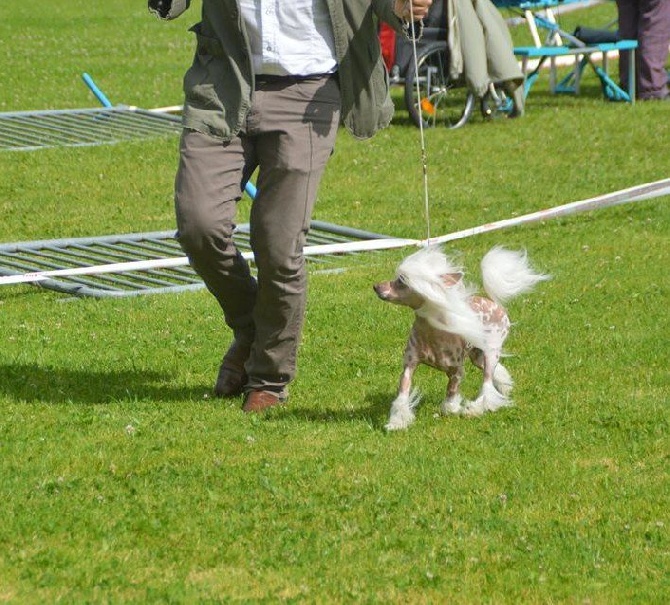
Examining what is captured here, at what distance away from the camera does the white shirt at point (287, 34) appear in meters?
5.93

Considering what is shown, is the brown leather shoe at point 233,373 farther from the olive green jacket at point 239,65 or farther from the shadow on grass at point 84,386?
the olive green jacket at point 239,65

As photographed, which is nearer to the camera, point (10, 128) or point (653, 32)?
point (10, 128)

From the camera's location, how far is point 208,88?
19.8 ft

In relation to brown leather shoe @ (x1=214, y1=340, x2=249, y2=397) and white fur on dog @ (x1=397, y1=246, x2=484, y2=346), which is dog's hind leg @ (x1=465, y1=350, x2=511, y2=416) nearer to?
white fur on dog @ (x1=397, y1=246, x2=484, y2=346)

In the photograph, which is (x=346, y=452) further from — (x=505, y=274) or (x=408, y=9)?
(x=408, y=9)

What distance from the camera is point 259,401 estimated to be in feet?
20.9

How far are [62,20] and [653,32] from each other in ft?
42.8

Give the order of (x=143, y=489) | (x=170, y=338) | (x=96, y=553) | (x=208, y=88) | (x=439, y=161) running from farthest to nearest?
(x=439, y=161) < (x=170, y=338) < (x=208, y=88) < (x=143, y=489) < (x=96, y=553)

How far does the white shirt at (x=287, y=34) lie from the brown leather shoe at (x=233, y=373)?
1315mm

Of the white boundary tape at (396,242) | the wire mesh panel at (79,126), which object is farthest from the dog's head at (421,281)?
Result: the wire mesh panel at (79,126)

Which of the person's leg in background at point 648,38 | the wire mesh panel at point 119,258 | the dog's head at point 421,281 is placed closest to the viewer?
the dog's head at point 421,281

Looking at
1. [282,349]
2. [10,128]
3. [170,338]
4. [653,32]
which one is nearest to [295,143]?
[282,349]

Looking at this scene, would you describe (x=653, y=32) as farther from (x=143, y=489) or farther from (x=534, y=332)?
(x=143, y=489)

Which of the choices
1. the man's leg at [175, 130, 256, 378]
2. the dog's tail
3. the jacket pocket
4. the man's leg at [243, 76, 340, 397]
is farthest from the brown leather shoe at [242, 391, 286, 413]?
the jacket pocket
